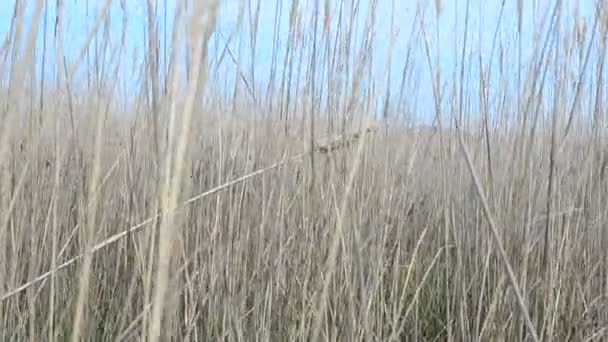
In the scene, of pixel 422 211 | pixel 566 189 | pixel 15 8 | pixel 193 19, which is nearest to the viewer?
pixel 193 19

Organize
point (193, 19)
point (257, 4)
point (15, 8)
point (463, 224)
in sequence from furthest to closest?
point (463, 224)
point (257, 4)
point (15, 8)
point (193, 19)

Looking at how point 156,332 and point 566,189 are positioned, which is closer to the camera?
point 156,332

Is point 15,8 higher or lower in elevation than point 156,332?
higher

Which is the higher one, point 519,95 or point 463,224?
point 519,95

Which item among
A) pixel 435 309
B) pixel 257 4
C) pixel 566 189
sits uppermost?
pixel 257 4

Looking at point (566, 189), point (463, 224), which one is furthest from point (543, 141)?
point (463, 224)

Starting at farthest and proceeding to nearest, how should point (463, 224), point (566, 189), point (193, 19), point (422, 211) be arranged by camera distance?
point (422, 211)
point (566, 189)
point (463, 224)
point (193, 19)

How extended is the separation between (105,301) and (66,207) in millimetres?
200

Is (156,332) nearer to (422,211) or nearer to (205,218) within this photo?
(205,218)

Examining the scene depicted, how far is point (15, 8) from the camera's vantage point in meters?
0.68

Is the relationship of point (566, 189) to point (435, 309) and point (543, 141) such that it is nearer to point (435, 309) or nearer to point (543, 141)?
point (543, 141)

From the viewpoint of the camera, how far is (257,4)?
791mm

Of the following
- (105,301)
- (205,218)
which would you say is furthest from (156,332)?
(105,301)

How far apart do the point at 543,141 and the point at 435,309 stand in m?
0.40
